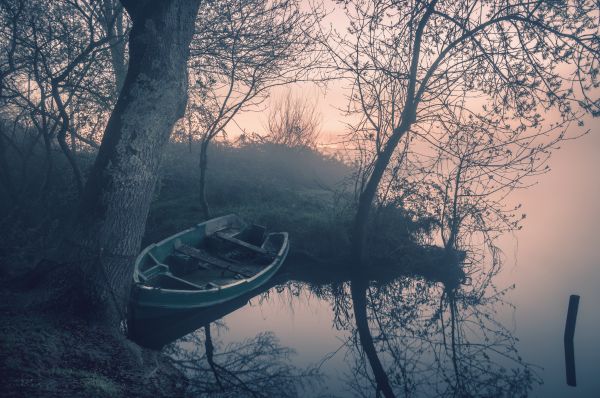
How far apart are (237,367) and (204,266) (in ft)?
10.7

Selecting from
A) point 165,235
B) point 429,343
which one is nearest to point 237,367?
point 429,343

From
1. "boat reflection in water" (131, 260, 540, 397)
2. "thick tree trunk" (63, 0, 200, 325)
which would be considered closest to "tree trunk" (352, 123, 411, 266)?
"boat reflection in water" (131, 260, 540, 397)

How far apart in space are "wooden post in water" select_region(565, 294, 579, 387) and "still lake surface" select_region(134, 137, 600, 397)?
0.37ft

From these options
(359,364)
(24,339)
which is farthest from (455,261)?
(24,339)

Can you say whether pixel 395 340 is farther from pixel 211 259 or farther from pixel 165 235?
Result: pixel 165 235

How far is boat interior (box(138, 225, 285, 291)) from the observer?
25.4 feet

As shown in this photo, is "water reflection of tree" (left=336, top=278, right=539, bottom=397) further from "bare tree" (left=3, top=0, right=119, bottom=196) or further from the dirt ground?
"bare tree" (left=3, top=0, right=119, bottom=196)

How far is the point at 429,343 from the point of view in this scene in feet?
27.6

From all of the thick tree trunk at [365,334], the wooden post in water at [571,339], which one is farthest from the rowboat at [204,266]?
the wooden post in water at [571,339]

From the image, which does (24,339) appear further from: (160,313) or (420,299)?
(420,299)

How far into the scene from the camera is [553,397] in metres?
6.73

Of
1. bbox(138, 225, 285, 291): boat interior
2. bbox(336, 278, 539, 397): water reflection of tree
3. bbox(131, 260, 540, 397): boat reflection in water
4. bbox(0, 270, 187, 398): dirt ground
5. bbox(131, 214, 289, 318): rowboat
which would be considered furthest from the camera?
bbox(138, 225, 285, 291): boat interior

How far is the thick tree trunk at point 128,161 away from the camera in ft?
18.8

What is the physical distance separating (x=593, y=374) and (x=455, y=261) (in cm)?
485
